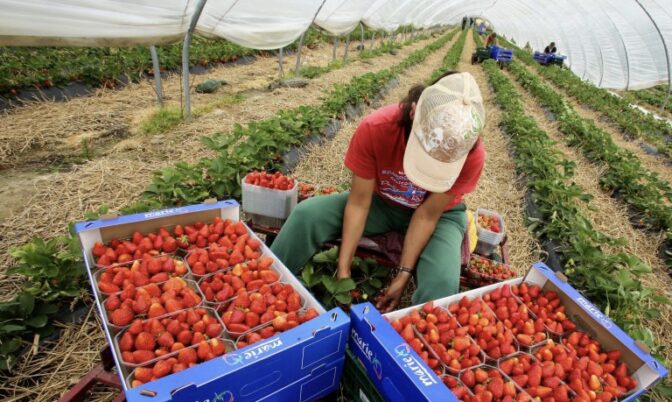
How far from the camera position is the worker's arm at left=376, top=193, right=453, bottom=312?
232cm

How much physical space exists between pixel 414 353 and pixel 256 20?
20.1 feet

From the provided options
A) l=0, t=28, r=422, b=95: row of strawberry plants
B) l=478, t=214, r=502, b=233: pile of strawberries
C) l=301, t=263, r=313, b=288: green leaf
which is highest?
l=301, t=263, r=313, b=288: green leaf

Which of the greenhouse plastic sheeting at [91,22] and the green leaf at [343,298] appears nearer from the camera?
the green leaf at [343,298]

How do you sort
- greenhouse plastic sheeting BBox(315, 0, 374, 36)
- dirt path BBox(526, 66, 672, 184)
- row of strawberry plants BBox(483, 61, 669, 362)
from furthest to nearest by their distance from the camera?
greenhouse plastic sheeting BBox(315, 0, 374, 36) < dirt path BBox(526, 66, 672, 184) < row of strawberry plants BBox(483, 61, 669, 362)

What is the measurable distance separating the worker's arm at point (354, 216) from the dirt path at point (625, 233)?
7.97ft

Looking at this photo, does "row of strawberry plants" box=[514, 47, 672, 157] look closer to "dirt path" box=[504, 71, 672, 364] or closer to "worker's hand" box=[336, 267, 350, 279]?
"dirt path" box=[504, 71, 672, 364]

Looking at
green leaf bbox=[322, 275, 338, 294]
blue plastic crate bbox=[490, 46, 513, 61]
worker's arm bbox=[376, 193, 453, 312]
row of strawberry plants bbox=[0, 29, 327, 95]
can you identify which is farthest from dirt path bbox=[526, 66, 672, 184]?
row of strawberry plants bbox=[0, 29, 327, 95]

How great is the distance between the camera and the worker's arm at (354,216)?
7.66 ft

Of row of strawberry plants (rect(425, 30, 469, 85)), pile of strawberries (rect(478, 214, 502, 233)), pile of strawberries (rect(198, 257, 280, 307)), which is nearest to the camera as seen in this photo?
pile of strawberries (rect(198, 257, 280, 307))

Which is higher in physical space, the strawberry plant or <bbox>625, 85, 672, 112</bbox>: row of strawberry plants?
the strawberry plant

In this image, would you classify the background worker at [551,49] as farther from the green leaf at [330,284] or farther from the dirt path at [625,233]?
the green leaf at [330,284]

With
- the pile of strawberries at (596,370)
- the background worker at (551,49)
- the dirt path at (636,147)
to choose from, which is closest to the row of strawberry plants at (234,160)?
the pile of strawberries at (596,370)

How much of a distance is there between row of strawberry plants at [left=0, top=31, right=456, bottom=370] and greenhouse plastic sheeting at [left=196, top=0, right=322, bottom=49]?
164 cm

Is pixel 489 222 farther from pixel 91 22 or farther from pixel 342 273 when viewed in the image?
pixel 91 22
